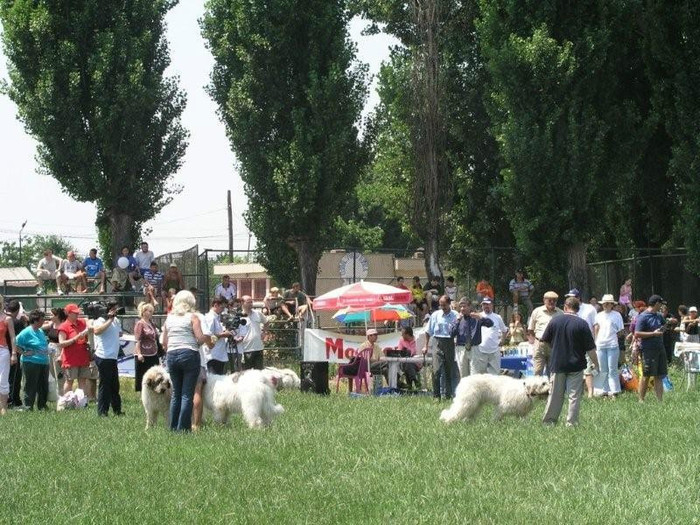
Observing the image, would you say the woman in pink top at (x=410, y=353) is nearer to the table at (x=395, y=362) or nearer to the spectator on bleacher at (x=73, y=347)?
the table at (x=395, y=362)

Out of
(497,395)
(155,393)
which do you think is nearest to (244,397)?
(155,393)

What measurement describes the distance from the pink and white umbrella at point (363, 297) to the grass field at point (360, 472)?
30.7ft

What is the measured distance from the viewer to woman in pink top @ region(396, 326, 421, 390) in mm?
26375

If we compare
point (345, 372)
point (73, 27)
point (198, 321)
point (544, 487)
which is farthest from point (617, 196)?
point (544, 487)

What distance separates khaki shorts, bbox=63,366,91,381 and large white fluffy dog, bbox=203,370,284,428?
5.78m

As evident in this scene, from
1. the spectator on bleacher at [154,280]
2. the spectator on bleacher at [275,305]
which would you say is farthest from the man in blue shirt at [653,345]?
the spectator on bleacher at [154,280]

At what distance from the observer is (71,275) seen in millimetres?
32375

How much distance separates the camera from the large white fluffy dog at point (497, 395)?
1628 cm

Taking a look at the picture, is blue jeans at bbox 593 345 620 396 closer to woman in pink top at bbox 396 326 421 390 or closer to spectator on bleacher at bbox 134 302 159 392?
woman in pink top at bbox 396 326 421 390

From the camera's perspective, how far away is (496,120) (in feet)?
111

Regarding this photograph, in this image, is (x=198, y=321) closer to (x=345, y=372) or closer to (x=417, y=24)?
(x=345, y=372)

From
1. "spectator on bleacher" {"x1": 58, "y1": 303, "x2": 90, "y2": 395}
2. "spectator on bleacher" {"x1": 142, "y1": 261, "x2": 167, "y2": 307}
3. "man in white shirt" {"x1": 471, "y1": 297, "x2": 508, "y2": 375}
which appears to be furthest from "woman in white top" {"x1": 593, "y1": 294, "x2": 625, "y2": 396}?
"spectator on bleacher" {"x1": 142, "y1": 261, "x2": 167, "y2": 307}

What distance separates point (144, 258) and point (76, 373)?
11188 millimetres

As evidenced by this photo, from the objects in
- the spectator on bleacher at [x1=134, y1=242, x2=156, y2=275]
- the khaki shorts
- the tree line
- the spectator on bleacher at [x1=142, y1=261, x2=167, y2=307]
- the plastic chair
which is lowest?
the plastic chair
